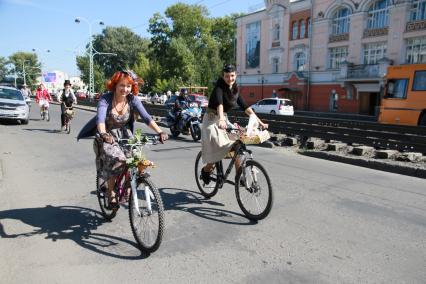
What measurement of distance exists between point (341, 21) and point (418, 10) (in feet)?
27.4

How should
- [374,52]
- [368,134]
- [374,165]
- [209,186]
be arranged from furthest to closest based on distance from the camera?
[374,52]
[368,134]
[374,165]
[209,186]

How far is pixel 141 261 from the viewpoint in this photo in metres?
3.82

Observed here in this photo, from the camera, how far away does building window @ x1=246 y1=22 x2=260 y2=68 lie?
164ft

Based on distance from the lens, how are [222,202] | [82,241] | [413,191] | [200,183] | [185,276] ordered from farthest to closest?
[413,191]
[200,183]
[222,202]
[82,241]
[185,276]

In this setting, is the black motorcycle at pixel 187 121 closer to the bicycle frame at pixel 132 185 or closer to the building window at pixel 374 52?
Answer: the bicycle frame at pixel 132 185

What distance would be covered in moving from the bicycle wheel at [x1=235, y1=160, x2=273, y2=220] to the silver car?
14656mm

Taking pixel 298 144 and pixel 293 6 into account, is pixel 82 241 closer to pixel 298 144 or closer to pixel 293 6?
pixel 298 144

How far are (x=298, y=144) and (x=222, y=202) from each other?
24.1 ft

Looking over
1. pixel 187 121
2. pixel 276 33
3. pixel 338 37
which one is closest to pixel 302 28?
pixel 276 33

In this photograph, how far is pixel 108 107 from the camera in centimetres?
439

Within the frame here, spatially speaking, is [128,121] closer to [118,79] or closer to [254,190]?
[118,79]

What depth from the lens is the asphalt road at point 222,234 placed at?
142 inches

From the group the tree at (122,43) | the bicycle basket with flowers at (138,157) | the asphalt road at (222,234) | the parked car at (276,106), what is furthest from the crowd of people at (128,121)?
the tree at (122,43)

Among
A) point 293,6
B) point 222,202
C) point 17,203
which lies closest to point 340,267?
point 222,202
